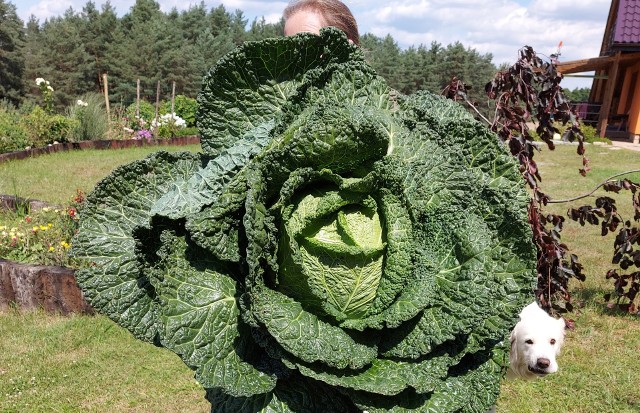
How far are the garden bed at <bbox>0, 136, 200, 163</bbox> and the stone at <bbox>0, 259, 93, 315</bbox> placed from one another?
746cm

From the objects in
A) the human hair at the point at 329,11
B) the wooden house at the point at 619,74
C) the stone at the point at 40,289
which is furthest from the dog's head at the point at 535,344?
the wooden house at the point at 619,74

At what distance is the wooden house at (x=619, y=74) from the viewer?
16.3 m

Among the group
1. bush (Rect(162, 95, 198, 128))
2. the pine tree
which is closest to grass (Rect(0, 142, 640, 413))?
bush (Rect(162, 95, 198, 128))

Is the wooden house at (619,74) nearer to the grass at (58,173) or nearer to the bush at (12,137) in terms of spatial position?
the grass at (58,173)

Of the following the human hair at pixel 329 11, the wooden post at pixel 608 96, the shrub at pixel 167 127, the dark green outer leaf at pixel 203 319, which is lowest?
the shrub at pixel 167 127

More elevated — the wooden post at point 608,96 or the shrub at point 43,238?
the wooden post at point 608,96

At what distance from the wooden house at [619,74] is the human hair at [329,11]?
13.0 m

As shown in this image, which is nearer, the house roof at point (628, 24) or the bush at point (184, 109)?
the house roof at point (628, 24)

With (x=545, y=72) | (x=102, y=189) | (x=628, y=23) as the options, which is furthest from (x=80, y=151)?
(x=628, y=23)

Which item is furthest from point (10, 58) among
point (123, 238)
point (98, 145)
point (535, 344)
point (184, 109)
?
point (123, 238)

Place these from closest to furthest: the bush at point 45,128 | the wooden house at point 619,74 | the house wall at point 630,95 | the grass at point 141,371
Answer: the grass at point 141,371
the bush at point 45,128
the wooden house at point 619,74
the house wall at point 630,95

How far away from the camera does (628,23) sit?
16281mm

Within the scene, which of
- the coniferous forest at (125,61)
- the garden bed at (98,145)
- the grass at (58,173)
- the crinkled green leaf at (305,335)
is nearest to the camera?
the crinkled green leaf at (305,335)

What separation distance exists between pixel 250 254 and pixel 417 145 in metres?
0.36
